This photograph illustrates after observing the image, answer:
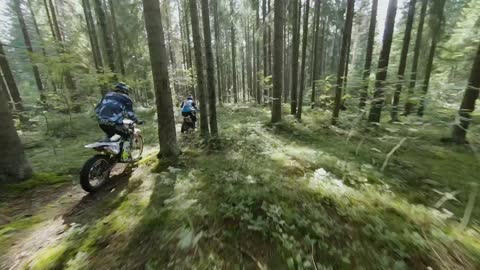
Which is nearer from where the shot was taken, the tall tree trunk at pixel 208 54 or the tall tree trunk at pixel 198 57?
the tall tree trunk at pixel 198 57

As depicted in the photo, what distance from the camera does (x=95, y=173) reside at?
423 centimetres

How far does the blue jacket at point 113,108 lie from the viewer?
4.55 meters

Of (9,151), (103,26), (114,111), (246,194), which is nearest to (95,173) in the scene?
(114,111)

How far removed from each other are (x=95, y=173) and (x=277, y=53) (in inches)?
287

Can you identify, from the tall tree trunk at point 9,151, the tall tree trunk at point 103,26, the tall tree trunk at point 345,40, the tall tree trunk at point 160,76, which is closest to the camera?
the tall tree trunk at point 9,151

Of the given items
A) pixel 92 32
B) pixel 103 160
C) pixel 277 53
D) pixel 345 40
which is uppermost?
pixel 92 32

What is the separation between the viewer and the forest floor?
2365 mm

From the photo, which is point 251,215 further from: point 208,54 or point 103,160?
point 208,54

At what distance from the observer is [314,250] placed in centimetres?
243

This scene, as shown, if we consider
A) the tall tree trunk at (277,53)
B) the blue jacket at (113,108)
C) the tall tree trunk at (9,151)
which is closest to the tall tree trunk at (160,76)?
the blue jacket at (113,108)

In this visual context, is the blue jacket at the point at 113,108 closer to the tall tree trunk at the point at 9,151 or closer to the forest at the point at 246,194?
the forest at the point at 246,194

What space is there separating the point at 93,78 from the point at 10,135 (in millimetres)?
5248

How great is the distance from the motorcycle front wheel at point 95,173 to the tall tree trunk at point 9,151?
5.15 feet

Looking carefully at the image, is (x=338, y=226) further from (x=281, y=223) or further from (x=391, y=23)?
(x=391, y=23)
